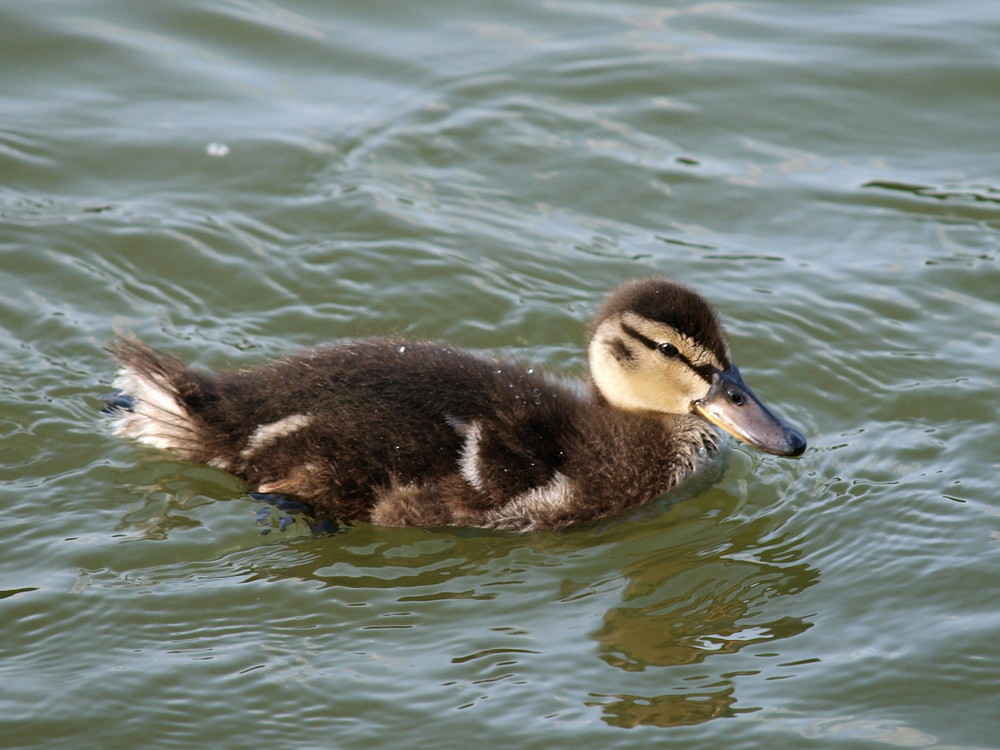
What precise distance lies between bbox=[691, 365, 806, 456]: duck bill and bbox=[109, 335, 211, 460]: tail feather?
2065 millimetres

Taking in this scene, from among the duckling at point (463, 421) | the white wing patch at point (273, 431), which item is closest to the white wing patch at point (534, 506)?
the duckling at point (463, 421)

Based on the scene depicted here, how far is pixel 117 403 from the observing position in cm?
589

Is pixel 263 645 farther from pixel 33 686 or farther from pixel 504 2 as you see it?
pixel 504 2

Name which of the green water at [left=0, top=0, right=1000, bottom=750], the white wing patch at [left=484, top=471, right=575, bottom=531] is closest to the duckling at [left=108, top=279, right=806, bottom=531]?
Result: the white wing patch at [left=484, top=471, right=575, bottom=531]

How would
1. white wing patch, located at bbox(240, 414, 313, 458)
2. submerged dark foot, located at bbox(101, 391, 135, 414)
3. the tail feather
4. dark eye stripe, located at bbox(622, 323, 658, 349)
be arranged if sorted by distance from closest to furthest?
white wing patch, located at bbox(240, 414, 313, 458)
the tail feather
dark eye stripe, located at bbox(622, 323, 658, 349)
submerged dark foot, located at bbox(101, 391, 135, 414)

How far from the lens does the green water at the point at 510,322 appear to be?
15.6 ft

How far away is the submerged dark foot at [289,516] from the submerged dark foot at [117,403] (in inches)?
28.5

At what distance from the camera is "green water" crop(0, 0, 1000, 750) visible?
4754 millimetres

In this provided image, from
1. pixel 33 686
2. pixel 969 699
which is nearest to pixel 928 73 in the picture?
pixel 969 699

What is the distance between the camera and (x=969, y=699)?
4734 mm

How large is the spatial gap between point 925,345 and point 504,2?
177 inches

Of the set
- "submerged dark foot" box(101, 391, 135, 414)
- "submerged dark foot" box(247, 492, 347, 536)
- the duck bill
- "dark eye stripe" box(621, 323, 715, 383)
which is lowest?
"submerged dark foot" box(247, 492, 347, 536)

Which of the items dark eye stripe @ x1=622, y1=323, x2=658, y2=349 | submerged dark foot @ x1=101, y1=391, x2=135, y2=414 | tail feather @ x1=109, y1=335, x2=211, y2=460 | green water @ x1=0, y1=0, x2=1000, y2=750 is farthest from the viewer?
submerged dark foot @ x1=101, y1=391, x2=135, y2=414

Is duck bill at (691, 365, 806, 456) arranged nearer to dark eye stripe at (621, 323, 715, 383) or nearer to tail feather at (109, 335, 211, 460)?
dark eye stripe at (621, 323, 715, 383)
